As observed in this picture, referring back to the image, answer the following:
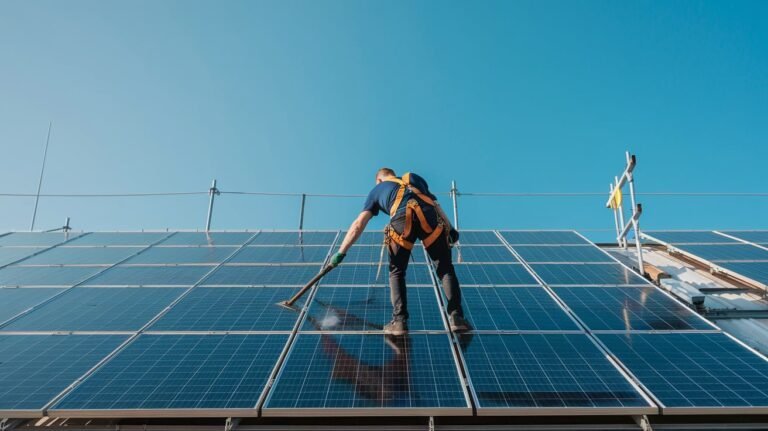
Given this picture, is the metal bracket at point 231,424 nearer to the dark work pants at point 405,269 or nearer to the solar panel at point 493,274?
the dark work pants at point 405,269

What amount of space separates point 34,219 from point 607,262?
1704 centimetres

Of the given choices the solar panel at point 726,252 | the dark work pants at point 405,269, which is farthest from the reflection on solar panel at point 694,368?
the solar panel at point 726,252

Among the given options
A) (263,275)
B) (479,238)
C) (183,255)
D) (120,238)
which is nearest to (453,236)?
(263,275)

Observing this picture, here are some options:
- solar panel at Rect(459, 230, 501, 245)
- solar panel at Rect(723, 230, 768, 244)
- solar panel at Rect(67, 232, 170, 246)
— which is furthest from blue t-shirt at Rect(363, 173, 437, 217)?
solar panel at Rect(723, 230, 768, 244)

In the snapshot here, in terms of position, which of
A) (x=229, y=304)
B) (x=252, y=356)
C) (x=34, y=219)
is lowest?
(x=252, y=356)

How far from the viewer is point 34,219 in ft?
43.0

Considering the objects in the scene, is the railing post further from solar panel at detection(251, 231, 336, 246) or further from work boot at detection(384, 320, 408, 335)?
work boot at detection(384, 320, 408, 335)

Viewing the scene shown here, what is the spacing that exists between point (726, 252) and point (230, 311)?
9784mm

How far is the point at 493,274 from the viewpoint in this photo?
22.1ft

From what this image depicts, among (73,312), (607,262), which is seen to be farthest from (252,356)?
(607,262)

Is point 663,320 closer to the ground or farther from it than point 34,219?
closer to the ground

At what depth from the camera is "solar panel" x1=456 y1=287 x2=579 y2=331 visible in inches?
189

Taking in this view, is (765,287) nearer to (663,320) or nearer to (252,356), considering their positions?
(663,320)

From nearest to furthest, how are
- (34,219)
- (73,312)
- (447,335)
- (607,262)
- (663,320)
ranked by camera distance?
(447,335), (663,320), (73,312), (607,262), (34,219)
